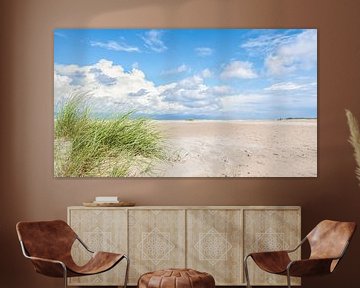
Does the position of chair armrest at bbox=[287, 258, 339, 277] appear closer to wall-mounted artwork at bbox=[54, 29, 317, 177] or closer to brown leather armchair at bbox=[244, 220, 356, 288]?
brown leather armchair at bbox=[244, 220, 356, 288]

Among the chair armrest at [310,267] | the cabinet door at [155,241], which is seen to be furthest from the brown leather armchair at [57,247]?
the chair armrest at [310,267]

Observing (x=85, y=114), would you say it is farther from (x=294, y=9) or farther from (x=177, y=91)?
(x=294, y=9)

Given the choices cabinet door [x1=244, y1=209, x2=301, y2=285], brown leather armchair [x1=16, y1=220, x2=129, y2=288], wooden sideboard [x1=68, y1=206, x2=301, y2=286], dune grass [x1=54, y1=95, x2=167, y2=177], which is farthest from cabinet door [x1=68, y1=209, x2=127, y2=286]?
cabinet door [x1=244, y1=209, x2=301, y2=285]

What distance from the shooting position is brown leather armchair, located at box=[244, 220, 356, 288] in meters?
5.82

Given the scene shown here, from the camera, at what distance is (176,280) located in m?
5.57

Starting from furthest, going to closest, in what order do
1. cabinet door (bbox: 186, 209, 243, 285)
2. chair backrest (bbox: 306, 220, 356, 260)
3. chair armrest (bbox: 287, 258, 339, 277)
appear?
cabinet door (bbox: 186, 209, 243, 285) < chair backrest (bbox: 306, 220, 356, 260) < chair armrest (bbox: 287, 258, 339, 277)

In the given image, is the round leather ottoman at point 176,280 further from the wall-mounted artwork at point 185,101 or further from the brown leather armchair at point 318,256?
the wall-mounted artwork at point 185,101

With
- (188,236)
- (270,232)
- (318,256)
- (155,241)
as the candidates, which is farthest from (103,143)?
(318,256)

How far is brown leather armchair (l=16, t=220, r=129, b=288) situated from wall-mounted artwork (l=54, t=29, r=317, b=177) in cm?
86

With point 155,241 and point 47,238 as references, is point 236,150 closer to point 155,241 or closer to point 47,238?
point 155,241

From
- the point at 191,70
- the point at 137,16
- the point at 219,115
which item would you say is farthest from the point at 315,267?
the point at 137,16

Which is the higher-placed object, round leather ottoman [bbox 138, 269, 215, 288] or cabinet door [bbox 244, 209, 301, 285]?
cabinet door [bbox 244, 209, 301, 285]

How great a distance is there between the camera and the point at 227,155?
709cm

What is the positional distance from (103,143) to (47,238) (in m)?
1.23
